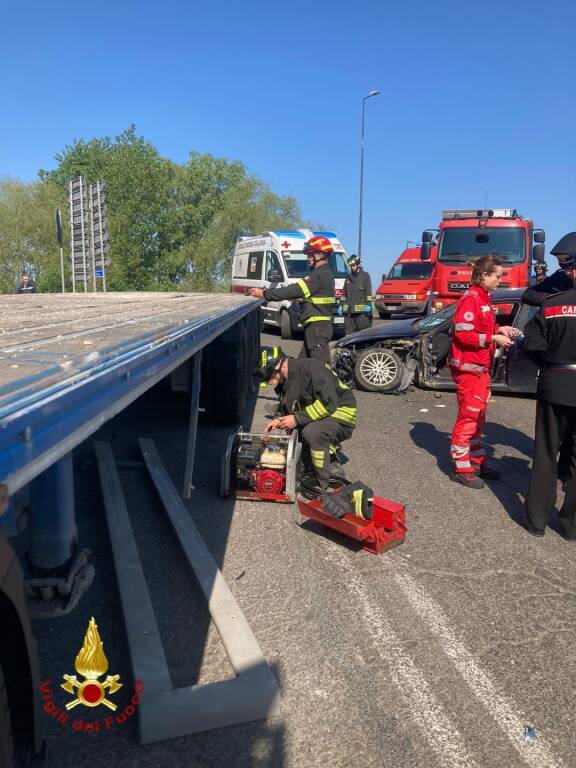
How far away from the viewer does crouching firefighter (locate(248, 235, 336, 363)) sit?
725cm

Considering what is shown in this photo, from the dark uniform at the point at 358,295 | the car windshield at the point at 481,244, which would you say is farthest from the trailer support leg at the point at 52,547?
the car windshield at the point at 481,244

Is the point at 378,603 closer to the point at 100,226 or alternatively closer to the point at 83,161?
the point at 100,226

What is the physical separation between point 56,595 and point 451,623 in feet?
6.70

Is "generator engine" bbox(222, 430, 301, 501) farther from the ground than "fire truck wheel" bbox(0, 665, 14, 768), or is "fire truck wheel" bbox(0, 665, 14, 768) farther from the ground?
"fire truck wheel" bbox(0, 665, 14, 768)

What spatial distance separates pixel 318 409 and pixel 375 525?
117 cm

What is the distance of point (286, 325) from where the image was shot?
54.7 feet

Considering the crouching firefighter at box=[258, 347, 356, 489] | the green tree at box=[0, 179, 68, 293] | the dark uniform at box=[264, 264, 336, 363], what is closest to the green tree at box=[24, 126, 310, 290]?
the green tree at box=[0, 179, 68, 293]

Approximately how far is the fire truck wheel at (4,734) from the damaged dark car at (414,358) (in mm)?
7894

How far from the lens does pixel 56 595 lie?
1.91 m

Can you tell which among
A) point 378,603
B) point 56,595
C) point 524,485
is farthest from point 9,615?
point 524,485

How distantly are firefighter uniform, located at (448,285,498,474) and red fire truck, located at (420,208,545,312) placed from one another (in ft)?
28.6

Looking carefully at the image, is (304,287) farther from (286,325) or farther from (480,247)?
(286,325)

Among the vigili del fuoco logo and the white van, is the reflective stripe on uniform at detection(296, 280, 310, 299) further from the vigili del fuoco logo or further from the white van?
the white van

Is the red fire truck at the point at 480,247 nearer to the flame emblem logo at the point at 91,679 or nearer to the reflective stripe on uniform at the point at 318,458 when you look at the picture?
the reflective stripe on uniform at the point at 318,458
